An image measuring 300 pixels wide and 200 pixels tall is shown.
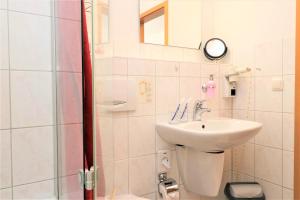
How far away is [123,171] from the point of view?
1.33m

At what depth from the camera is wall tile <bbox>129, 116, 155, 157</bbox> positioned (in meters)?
1.35

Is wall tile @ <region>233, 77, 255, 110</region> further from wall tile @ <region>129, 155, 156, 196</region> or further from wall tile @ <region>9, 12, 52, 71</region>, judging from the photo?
wall tile @ <region>9, 12, 52, 71</region>

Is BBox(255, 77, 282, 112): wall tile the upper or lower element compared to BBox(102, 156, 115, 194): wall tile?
upper

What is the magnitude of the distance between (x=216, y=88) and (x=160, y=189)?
0.81 meters

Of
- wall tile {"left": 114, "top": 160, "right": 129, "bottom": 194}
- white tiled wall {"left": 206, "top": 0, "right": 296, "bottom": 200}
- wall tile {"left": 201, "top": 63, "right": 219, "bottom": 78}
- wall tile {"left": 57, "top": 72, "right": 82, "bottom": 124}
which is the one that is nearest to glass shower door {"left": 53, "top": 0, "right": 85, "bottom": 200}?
wall tile {"left": 57, "top": 72, "right": 82, "bottom": 124}

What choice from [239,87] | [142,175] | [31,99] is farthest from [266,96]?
[31,99]

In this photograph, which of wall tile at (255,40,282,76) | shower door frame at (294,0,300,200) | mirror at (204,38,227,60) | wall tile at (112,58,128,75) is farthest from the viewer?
mirror at (204,38,227,60)

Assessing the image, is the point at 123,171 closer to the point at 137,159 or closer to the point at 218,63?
the point at 137,159

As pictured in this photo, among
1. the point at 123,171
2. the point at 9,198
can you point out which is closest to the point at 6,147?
the point at 9,198

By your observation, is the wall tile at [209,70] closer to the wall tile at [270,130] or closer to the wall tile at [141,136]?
the wall tile at [270,130]

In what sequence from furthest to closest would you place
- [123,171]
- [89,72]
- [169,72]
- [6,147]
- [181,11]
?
[181,11] → [169,72] → [123,171] → [6,147] → [89,72]

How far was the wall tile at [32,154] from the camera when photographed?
1.09 meters

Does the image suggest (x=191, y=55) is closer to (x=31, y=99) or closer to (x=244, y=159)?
(x=244, y=159)

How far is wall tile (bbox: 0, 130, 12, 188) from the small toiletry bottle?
4.04 feet
